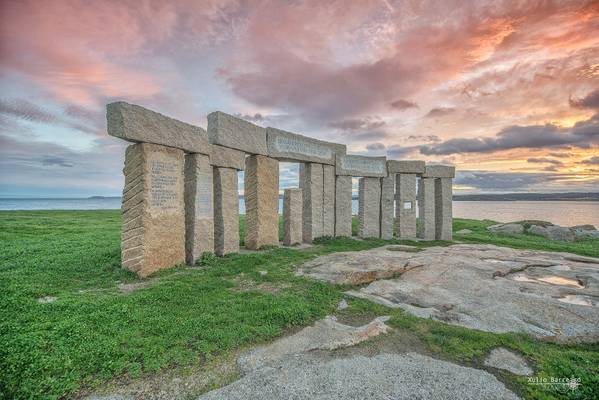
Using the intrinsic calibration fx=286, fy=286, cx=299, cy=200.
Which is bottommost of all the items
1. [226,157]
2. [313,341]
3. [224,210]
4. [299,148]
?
[313,341]

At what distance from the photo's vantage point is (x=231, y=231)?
11.4m

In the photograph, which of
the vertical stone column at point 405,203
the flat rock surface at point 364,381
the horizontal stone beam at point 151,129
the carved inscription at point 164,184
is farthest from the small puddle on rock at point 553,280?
the horizontal stone beam at point 151,129

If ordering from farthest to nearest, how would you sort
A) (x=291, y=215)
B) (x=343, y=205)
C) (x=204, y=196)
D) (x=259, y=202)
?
(x=343, y=205) < (x=291, y=215) < (x=259, y=202) < (x=204, y=196)

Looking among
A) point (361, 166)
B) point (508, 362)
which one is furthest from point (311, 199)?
point (508, 362)

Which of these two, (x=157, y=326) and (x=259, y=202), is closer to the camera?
(x=157, y=326)

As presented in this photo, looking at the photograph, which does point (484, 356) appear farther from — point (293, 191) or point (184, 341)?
point (293, 191)

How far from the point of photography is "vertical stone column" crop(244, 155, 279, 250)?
12.4 m

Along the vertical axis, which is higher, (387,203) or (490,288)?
(387,203)

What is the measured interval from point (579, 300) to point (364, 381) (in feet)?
21.2

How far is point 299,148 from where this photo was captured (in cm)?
1430

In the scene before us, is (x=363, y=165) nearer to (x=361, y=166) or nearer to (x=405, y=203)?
(x=361, y=166)

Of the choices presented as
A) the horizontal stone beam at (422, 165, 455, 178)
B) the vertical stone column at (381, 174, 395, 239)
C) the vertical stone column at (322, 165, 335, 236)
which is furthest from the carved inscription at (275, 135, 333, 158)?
the horizontal stone beam at (422, 165, 455, 178)

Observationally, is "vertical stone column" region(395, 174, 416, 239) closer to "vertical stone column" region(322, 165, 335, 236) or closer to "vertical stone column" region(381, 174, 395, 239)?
"vertical stone column" region(381, 174, 395, 239)

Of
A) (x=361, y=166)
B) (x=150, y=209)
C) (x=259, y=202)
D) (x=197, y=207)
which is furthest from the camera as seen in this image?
(x=361, y=166)
